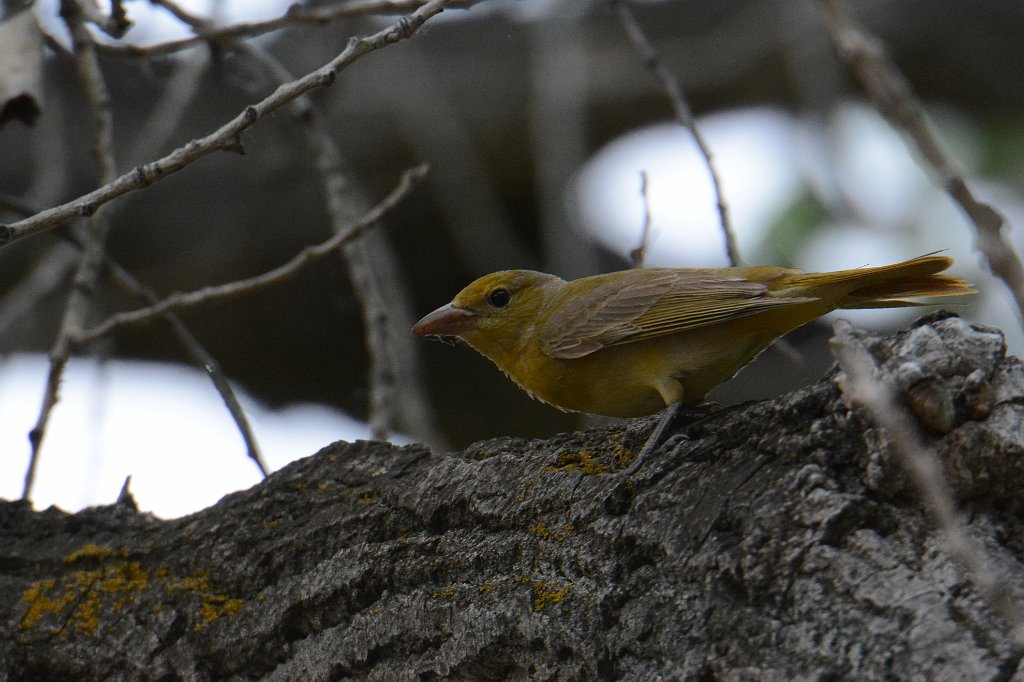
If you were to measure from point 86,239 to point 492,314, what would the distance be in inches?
57.8

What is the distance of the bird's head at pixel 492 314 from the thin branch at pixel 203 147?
181 cm

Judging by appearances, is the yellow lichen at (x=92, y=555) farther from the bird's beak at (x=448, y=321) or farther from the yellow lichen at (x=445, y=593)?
the bird's beak at (x=448, y=321)

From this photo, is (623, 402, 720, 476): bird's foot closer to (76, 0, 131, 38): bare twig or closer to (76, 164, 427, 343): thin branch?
(76, 164, 427, 343): thin branch

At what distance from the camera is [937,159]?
1444mm

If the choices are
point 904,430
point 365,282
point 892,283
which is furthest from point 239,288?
point 904,430

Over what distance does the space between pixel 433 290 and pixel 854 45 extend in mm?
4950

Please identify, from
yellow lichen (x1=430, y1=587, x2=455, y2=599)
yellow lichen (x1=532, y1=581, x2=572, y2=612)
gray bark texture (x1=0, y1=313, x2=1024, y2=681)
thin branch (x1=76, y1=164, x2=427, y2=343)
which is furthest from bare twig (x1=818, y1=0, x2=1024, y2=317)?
thin branch (x1=76, y1=164, x2=427, y2=343)

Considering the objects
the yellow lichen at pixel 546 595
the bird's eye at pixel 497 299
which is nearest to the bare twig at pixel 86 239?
the bird's eye at pixel 497 299

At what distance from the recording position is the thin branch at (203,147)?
236 cm

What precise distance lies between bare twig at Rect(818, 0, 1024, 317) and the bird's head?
2.66 metres

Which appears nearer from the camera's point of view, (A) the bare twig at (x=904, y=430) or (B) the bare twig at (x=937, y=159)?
(B) the bare twig at (x=937, y=159)

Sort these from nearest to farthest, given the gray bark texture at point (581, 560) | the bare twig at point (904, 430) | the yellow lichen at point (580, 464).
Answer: the bare twig at point (904, 430) → the gray bark texture at point (581, 560) → the yellow lichen at point (580, 464)

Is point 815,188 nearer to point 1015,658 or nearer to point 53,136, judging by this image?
point 53,136

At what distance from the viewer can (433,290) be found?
252 inches
